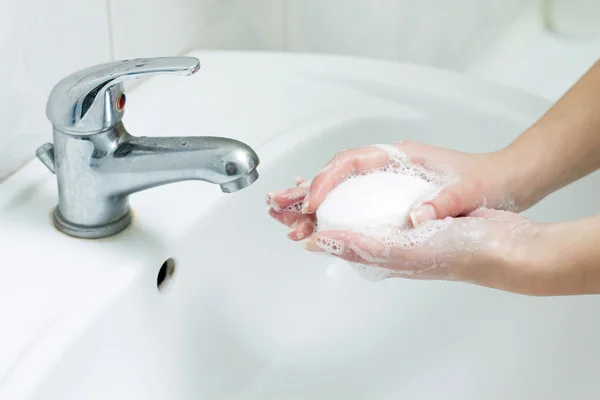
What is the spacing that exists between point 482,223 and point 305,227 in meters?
0.13

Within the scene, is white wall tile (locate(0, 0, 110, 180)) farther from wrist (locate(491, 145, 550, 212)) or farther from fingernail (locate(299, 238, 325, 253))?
wrist (locate(491, 145, 550, 212))

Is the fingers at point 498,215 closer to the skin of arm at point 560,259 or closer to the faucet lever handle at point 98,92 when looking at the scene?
the skin of arm at point 560,259

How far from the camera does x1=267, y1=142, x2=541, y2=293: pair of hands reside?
498mm

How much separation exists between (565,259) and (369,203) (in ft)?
0.45

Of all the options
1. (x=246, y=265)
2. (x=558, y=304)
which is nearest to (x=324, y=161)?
(x=246, y=265)

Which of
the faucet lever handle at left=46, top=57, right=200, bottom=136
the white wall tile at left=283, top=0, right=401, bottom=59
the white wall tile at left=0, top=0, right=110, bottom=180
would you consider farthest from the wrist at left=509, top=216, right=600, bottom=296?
the white wall tile at left=283, top=0, right=401, bottom=59

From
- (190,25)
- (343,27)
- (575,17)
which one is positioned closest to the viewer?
(190,25)

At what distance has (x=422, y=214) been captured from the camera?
1.75 feet

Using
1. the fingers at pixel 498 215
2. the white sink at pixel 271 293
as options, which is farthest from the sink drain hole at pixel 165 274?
the fingers at pixel 498 215

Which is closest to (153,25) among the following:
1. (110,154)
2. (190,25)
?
(190,25)

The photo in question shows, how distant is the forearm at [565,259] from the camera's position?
462 mm

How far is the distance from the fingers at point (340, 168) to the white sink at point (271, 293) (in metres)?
0.10

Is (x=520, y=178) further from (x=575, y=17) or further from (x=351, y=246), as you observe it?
(x=575, y=17)

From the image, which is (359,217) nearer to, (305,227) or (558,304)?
(305,227)
